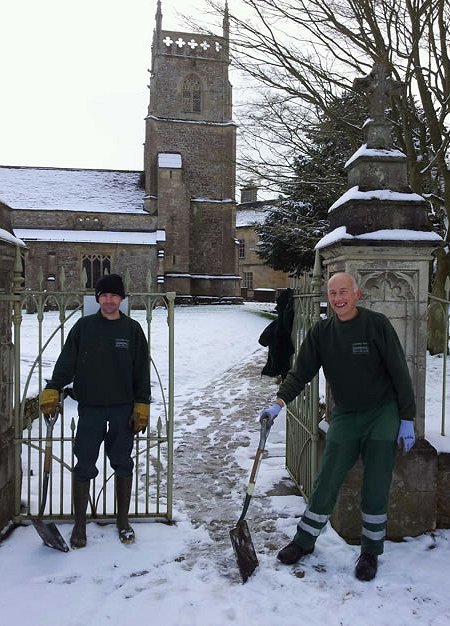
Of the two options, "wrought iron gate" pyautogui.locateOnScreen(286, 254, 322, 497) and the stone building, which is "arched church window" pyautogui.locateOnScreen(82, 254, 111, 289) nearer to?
the stone building

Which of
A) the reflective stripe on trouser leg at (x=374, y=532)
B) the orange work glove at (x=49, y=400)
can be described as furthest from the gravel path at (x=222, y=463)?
the orange work glove at (x=49, y=400)

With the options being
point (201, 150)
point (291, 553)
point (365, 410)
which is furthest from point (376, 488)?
point (201, 150)

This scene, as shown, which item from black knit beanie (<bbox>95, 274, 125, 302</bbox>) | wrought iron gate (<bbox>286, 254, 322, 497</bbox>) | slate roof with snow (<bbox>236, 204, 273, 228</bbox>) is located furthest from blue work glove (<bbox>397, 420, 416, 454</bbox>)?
slate roof with snow (<bbox>236, 204, 273, 228</bbox>)

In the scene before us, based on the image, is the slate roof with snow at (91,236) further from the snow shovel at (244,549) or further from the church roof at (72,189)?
the snow shovel at (244,549)

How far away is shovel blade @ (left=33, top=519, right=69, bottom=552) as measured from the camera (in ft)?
12.0

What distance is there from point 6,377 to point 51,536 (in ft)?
4.22

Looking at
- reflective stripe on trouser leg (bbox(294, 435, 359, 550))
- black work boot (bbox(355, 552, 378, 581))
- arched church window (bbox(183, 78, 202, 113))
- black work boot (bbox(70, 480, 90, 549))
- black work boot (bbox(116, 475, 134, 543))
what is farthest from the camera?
arched church window (bbox(183, 78, 202, 113))

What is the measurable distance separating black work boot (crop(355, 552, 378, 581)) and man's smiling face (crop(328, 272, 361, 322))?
1579 millimetres

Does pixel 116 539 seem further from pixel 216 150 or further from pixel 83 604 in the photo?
pixel 216 150

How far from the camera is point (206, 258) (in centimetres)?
3709

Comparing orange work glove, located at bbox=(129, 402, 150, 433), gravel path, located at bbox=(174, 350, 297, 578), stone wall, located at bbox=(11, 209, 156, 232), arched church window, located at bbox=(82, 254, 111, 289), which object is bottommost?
gravel path, located at bbox=(174, 350, 297, 578)

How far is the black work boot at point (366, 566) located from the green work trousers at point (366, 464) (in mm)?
39

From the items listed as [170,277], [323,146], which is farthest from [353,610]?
[170,277]

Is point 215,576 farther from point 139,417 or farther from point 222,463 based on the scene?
point 222,463
